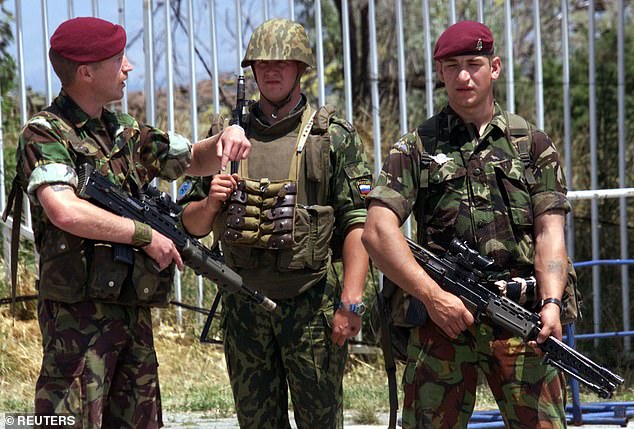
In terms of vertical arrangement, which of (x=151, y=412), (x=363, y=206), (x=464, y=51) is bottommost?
(x=151, y=412)

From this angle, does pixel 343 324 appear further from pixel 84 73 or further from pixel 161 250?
pixel 84 73

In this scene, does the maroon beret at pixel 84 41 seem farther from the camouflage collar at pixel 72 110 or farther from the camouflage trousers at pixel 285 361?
the camouflage trousers at pixel 285 361

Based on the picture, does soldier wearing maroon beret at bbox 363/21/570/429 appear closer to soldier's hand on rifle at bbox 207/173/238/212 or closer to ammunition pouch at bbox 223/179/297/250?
ammunition pouch at bbox 223/179/297/250

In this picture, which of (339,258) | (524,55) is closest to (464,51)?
(339,258)

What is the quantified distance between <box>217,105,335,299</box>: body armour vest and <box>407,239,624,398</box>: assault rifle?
52 centimetres

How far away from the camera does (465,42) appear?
163 inches

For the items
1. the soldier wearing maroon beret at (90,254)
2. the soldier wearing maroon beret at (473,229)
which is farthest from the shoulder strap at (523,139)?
the soldier wearing maroon beret at (90,254)

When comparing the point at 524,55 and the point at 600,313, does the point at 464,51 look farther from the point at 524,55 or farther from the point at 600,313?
the point at 524,55

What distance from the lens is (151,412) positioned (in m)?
4.05

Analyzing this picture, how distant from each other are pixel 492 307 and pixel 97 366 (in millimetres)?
1402

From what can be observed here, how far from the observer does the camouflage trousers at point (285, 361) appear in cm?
448

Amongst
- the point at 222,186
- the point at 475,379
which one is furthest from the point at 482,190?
the point at 222,186

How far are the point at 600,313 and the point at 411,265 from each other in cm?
359

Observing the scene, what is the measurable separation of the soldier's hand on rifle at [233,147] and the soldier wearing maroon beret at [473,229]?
0.51m
